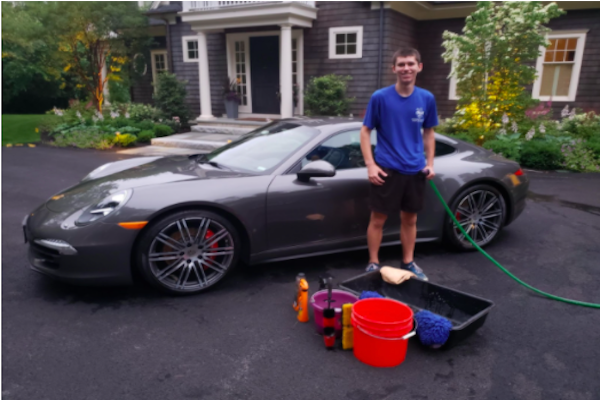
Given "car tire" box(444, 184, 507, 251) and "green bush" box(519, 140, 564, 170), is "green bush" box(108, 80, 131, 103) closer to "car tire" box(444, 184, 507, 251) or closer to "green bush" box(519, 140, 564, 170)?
"green bush" box(519, 140, 564, 170)

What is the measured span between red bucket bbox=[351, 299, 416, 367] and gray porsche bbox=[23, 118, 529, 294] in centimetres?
106

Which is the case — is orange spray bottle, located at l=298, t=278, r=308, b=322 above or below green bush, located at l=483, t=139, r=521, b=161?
below

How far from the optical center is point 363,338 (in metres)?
2.46

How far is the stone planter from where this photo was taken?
13.2 m

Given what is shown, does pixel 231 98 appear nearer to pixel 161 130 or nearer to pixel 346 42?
pixel 161 130

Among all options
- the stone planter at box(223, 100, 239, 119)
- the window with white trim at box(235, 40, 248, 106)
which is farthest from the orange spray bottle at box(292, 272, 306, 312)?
the window with white trim at box(235, 40, 248, 106)

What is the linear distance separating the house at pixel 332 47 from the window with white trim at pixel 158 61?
143 cm

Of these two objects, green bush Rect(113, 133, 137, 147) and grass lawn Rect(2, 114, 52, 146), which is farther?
grass lawn Rect(2, 114, 52, 146)

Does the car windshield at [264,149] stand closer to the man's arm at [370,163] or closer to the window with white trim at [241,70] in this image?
the man's arm at [370,163]

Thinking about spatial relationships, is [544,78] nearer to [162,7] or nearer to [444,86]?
[444,86]

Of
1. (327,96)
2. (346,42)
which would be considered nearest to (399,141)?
(327,96)

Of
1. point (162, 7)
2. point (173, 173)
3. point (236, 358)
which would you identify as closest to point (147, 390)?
point (236, 358)

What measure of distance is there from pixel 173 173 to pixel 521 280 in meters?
2.92

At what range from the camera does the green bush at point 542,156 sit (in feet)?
26.0
